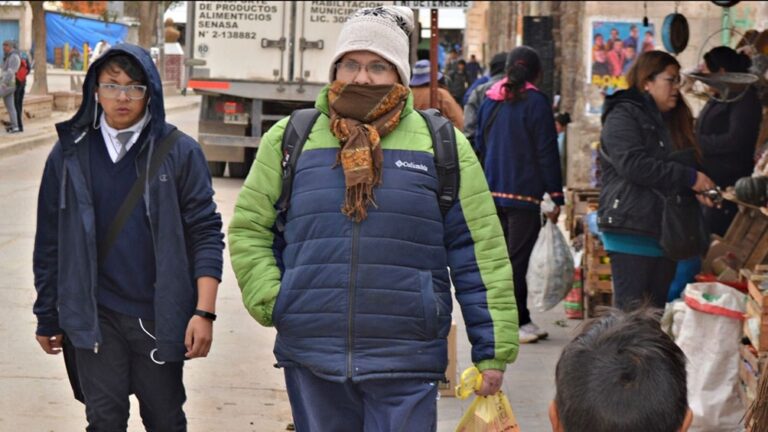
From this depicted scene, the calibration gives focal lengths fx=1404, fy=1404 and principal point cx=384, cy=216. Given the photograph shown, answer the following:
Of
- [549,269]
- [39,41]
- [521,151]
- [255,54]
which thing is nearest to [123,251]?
[521,151]

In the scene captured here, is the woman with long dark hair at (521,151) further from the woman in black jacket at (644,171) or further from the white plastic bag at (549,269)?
the woman in black jacket at (644,171)

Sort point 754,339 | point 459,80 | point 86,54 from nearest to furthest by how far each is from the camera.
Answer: point 754,339
point 459,80
point 86,54

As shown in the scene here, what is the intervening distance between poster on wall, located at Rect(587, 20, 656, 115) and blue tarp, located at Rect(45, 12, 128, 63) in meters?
41.7

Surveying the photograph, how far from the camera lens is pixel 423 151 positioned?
4008mm

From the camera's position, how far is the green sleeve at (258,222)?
4062 mm

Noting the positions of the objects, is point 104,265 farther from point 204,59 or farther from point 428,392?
point 204,59

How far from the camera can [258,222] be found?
13.5ft

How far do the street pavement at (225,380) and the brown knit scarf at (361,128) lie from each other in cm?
297

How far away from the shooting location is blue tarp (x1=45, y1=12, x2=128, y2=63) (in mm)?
55625

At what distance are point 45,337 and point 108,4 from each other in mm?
66476

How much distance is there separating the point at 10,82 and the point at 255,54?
691 cm

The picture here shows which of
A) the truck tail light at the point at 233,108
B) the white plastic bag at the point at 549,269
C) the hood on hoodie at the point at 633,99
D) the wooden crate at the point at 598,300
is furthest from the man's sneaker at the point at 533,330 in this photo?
the truck tail light at the point at 233,108

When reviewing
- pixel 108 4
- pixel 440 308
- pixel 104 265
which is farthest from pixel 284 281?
pixel 108 4

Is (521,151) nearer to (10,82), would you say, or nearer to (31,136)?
(31,136)
